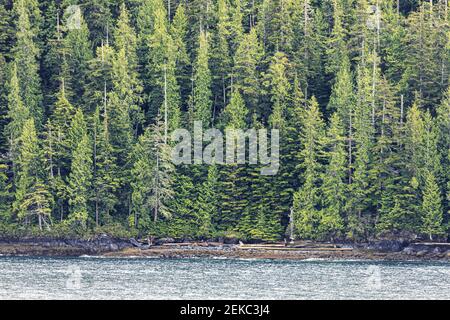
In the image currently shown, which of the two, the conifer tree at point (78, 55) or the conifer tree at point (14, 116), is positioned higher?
the conifer tree at point (78, 55)

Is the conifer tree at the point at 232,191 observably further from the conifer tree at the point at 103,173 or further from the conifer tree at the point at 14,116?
the conifer tree at the point at 14,116

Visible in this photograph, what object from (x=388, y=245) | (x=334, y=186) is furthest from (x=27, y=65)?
(x=388, y=245)

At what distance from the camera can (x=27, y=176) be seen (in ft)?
316

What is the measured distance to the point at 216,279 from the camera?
75625 mm

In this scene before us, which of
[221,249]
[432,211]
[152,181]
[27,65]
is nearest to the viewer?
[432,211]

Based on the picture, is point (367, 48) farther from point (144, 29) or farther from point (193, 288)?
point (193, 288)

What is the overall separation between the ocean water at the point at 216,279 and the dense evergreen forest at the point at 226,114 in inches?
262

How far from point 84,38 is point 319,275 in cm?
3464

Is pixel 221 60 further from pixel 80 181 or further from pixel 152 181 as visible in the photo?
pixel 80 181

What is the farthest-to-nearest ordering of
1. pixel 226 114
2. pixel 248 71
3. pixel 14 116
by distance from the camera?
pixel 248 71
pixel 226 114
pixel 14 116

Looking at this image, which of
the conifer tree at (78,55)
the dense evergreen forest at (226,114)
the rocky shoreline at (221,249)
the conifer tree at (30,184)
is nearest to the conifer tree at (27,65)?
the dense evergreen forest at (226,114)
